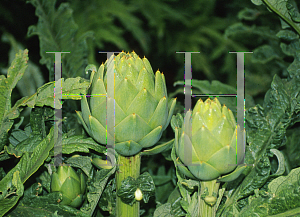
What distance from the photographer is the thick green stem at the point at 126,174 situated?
487 millimetres

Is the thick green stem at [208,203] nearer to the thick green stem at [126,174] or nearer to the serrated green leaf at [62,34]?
the thick green stem at [126,174]

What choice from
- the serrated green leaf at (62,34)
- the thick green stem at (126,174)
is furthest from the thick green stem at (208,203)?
the serrated green leaf at (62,34)

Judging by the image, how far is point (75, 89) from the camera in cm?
48

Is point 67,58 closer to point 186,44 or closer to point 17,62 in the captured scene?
point 17,62

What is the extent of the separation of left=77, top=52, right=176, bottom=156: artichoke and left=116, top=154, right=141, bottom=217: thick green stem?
0.08ft

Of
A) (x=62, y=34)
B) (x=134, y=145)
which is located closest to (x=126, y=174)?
(x=134, y=145)

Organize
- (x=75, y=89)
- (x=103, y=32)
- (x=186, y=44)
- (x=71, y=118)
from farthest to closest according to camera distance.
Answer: (x=186, y=44)
(x=103, y=32)
(x=71, y=118)
(x=75, y=89)

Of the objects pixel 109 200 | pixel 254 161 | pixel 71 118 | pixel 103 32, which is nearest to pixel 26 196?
pixel 109 200

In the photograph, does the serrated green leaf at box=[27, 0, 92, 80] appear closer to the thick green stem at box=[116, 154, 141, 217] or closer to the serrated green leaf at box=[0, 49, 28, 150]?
the serrated green leaf at box=[0, 49, 28, 150]

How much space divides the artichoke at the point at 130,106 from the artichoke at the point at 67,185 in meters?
0.08

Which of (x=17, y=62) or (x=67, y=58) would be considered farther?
(x=67, y=58)

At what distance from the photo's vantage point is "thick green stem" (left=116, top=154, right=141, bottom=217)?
487 millimetres

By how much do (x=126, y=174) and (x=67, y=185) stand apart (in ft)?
0.30

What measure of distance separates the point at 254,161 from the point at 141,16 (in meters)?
0.93
